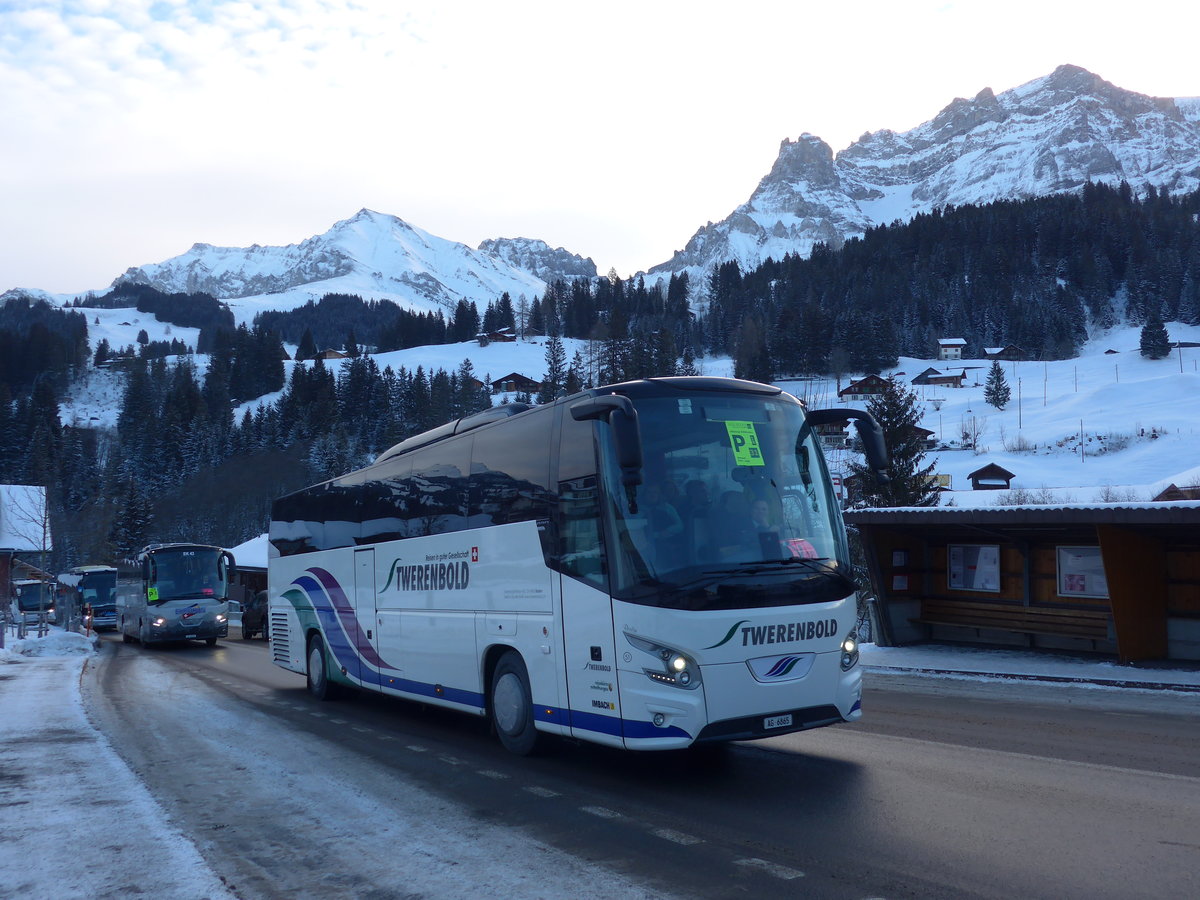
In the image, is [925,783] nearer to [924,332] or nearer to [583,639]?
[583,639]

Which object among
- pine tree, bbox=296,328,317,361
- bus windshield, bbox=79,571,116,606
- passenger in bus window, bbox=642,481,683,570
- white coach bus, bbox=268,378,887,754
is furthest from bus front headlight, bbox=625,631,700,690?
pine tree, bbox=296,328,317,361

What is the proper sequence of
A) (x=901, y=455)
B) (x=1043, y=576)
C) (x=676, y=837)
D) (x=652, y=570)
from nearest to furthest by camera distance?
(x=676, y=837) < (x=652, y=570) < (x=1043, y=576) < (x=901, y=455)

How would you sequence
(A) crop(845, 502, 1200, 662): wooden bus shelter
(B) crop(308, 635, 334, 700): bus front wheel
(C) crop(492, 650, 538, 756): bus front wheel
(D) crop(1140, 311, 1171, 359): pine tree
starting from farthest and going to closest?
(D) crop(1140, 311, 1171, 359): pine tree < (B) crop(308, 635, 334, 700): bus front wheel < (A) crop(845, 502, 1200, 662): wooden bus shelter < (C) crop(492, 650, 538, 756): bus front wheel

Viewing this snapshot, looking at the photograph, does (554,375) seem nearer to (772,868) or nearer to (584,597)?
(584,597)

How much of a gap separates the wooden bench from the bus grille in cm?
1192

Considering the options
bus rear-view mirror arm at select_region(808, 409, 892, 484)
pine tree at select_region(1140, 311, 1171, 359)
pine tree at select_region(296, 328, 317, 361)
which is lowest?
bus rear-view mirror arm at select_region(808, 409, 892, 484)

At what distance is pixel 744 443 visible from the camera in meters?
7.75

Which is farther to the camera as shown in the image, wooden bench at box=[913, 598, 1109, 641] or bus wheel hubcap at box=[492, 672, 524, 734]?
wooden bench at box=[913, 598, 1109, 641]

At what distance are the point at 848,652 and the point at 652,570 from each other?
1922 mm

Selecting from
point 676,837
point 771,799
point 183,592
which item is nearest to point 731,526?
point 771,799

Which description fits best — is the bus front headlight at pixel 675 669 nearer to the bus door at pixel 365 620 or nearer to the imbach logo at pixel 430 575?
the imbach logo at pixel 430 575

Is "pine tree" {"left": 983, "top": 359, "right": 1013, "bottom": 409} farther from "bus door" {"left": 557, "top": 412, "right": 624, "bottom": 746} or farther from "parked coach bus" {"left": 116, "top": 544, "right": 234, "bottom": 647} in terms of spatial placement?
"bus door" {"left": 557, "top": 412, "right": 624, "bottom": 746}

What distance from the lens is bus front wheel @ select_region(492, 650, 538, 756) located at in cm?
872

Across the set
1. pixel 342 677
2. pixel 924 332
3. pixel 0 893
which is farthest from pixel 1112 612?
pixel 924 332
